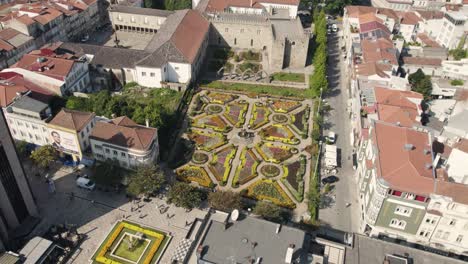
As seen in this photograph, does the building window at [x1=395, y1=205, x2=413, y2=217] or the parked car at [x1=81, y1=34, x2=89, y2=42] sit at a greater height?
the building window at [x1=395, y1=205, x2=413, y2=217]

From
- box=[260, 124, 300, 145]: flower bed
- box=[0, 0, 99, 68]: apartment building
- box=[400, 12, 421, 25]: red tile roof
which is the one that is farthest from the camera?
box=[400, 12, 421, 25]: red tile roof

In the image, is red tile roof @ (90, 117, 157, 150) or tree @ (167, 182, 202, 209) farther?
red tile roof @ (90, 117, 157, 150)

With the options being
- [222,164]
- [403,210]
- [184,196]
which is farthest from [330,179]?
[184,196]

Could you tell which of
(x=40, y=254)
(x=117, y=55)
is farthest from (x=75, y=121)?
(x=117, y=55)

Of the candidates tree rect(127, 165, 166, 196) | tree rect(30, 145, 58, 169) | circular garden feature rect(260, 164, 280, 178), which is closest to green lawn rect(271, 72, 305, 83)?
circular garden feature rect(260, 164, 280, 178)

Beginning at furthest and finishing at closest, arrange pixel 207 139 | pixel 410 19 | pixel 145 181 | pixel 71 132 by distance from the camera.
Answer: pixel 410 19, pixel 207 139, pixel 71 132, pixel 145 181

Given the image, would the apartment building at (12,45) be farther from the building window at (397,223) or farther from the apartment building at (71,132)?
the building window at (397,223)

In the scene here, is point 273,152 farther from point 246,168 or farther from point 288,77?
point 288,77

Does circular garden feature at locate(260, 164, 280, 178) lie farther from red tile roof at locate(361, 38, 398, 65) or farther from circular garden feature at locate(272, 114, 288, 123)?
red tile roof at locate(361, 38, 398, 65)
